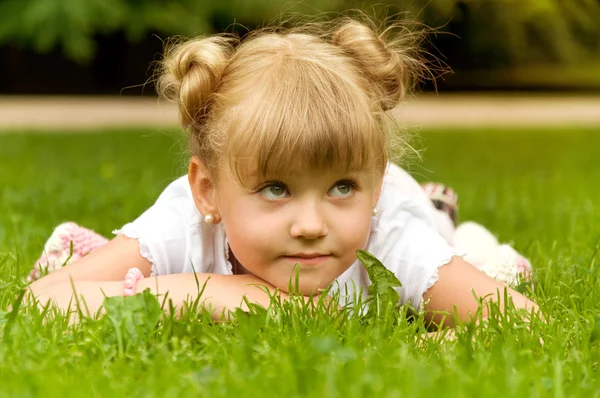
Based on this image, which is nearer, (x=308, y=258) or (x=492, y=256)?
(x=308, y=258)

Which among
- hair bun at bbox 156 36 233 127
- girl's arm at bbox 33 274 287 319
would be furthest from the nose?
hair bun at bbox 156 36 233 127

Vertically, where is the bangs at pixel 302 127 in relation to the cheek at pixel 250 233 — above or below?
above

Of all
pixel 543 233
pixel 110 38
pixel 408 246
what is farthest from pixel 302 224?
pixel 110 38

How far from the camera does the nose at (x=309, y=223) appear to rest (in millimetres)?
2547

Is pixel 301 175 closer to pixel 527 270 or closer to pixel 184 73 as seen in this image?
pixel 184 73

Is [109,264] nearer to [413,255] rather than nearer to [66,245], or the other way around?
[66,245]

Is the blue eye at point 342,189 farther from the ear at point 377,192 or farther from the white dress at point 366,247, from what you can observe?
the white dress at point 366,247

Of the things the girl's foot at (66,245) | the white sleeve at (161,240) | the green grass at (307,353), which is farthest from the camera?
the girl's foot at (66,245)

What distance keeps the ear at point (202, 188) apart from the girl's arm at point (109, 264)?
27cm

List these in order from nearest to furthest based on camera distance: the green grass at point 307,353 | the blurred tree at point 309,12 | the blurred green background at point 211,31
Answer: the green grass at point 307,353, the blurred tree at point 309,12, the blurred green background at point 211,31

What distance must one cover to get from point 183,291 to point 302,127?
22.1 inches

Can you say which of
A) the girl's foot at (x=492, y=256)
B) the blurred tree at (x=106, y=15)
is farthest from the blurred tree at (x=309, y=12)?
the girl's foot at (x=492, y=256)

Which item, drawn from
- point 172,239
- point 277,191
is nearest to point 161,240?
point 172,239

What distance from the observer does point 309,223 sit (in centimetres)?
254
